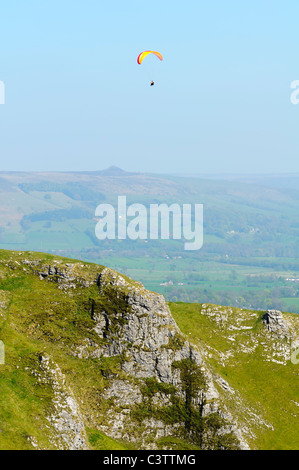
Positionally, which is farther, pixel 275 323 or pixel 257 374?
pixel 275 323

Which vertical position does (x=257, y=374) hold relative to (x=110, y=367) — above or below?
below

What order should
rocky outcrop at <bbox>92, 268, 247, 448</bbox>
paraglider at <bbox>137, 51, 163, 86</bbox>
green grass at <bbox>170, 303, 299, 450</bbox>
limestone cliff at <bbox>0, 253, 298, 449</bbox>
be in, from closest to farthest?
limestone cliff at <bbox>0, 253, 298, 449</bbox>, rocky outcrop at <bbox>92, 268, 247, 448</bbox>, green grass at <bbox>170, 303, 299, 450</bbox>, paraglider at <bbox>137, 51, 163, 86</bbox>

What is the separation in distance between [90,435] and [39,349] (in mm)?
12263

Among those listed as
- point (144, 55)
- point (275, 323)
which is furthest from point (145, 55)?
point (275, 323)

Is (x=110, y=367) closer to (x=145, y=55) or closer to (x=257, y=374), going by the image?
(x=257, y=374)

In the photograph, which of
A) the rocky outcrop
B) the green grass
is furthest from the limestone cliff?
the green grass

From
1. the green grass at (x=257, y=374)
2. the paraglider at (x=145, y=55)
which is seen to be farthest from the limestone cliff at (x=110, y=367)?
the paraglider at (x=145, y=55)

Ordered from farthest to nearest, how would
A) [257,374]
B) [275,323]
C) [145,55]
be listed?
[145,55] < [275,323] < [257,374]

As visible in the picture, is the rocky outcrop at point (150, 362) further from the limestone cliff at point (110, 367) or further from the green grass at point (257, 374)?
the green grass at point (257, 374)

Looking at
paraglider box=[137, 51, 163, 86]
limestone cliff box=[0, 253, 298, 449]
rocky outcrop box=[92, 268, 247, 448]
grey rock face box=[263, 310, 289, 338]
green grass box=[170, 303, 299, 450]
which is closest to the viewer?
limestone cliff box=[0, 253, 298, 449]

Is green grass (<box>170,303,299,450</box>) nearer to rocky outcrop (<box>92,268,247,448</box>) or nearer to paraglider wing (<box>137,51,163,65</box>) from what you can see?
rocky outcrop (<box>92,268,247,448</box>)
